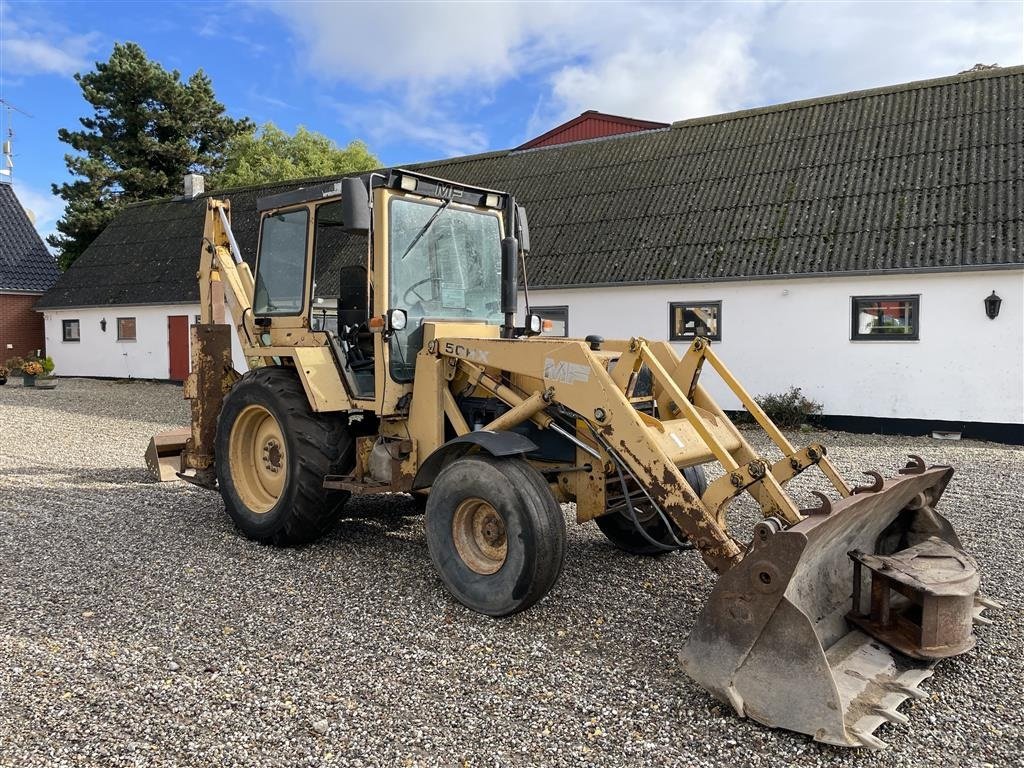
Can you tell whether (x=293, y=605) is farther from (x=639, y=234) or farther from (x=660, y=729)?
(x=639, y=234)

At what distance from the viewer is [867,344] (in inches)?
497

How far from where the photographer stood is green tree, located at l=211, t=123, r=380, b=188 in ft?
113

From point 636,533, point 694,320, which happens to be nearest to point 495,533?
point 636,533

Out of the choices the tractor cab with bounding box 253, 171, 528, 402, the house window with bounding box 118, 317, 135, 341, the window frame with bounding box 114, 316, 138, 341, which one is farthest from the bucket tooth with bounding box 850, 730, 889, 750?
the house window with bounding box 118, 317, 135, 341

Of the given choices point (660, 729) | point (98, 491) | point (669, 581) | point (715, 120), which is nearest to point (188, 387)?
point (98, 491)

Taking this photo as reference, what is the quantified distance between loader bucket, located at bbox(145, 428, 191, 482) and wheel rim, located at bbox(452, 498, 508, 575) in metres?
4.77

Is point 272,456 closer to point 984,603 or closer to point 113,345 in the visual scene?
point 984,603

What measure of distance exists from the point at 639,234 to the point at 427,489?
11216mm

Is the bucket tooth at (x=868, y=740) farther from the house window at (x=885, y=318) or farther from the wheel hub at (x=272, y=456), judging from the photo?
the house window at (x=885, y=318)

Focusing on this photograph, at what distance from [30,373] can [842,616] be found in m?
22.2

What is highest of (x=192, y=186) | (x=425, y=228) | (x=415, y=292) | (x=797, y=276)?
(x=192, y=186)

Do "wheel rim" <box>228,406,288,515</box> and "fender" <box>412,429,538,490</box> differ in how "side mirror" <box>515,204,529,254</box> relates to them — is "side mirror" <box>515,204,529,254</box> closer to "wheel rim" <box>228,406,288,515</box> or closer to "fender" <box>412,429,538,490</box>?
"fender" <box>412,429,538,490</box>

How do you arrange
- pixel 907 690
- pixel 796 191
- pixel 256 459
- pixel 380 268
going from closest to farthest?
1. pixel 907 690
2. pixel 380 268
3. pixel 256 459
4. pixel 796 191

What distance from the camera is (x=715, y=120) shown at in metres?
17.5
